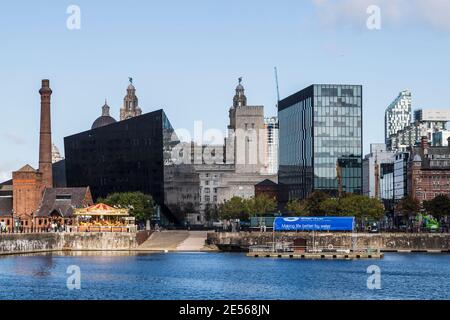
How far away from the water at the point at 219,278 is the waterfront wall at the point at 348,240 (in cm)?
2820

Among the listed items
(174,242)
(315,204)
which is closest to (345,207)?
(315,204)

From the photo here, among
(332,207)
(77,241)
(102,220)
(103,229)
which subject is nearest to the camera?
(77,241)

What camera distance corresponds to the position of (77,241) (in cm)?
17012

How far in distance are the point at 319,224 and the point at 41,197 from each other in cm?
5683

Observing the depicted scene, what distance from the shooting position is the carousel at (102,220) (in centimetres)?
17462

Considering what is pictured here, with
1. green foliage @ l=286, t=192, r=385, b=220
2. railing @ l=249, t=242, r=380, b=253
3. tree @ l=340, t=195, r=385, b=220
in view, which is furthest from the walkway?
tree @ l=340, t=195, r=385, b=220

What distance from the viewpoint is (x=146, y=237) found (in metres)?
182

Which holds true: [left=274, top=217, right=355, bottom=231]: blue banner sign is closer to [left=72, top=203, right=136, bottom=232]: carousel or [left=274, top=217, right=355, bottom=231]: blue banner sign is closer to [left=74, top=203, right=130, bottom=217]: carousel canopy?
[left=72, top=203, right=136, bottom=232]: carousel

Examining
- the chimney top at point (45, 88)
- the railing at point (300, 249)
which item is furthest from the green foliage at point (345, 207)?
the chimney top at point (45, 88)

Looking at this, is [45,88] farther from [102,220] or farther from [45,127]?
[102,220]

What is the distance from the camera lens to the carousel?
17462 cm

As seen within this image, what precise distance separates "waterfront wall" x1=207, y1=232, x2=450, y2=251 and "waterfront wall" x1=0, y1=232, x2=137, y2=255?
1484cm
